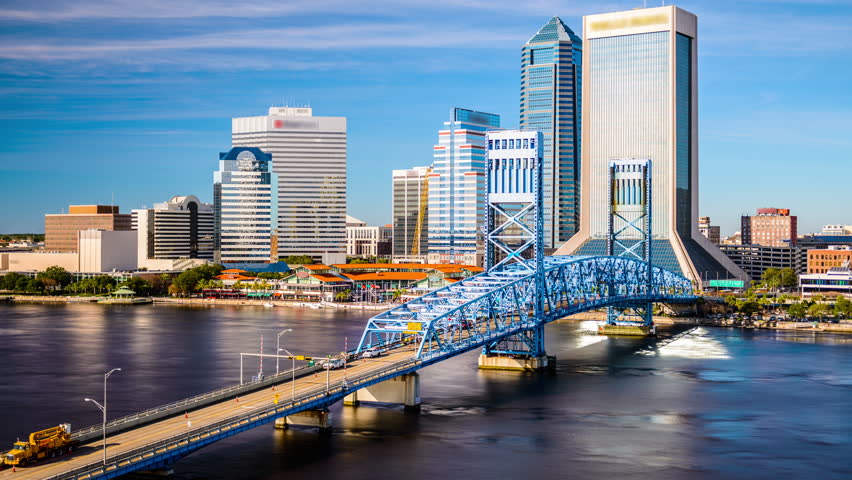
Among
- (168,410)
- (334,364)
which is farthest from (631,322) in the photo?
(168,410)

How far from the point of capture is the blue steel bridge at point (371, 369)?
5028cm

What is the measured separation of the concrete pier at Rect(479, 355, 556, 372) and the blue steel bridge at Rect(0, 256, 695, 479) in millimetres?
976

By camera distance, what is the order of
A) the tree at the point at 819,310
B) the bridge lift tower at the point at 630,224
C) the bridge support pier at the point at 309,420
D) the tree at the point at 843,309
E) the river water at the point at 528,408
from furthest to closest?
the tree at the point at 843,309 < the tree at the point at 819,310 < the bridge lift tower at the point at 630,224 < the bridge support pier at the point at 309,420 < the river water at the point at 528,408

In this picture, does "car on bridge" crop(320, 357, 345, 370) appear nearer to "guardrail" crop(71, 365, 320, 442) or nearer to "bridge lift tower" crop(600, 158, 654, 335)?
"guardrail" crop(71, 365, 320, 442)

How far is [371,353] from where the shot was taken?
7944 centimetres

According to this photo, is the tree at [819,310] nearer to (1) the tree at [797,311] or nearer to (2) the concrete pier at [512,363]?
(1) the tree at [797,311]

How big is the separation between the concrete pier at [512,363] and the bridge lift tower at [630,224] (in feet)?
142

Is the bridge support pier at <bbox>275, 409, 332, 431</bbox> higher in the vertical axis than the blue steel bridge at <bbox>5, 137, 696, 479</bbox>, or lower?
lower

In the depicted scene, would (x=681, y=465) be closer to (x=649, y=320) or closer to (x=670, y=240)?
(x=649, y=320)

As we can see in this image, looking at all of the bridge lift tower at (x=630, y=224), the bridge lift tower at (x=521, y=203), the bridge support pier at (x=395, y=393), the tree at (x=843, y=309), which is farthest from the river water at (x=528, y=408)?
the tree at (x=843, y=309)

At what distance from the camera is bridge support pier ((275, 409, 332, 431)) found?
6512 centimetres

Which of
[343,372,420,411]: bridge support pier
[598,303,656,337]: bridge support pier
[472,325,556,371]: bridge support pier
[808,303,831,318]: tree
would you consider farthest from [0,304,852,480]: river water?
[808,303,831,318]: tree

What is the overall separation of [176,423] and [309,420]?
37.2ft

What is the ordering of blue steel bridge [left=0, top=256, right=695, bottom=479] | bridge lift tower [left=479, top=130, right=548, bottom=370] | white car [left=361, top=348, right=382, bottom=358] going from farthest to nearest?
bridge lift tower [left=479, top=130, right=548, bottom=370] < white car [left=361, top=348, right=382, bottom=358] < blue steel bridge [left=0, top=256, right=695, bottom=479]
